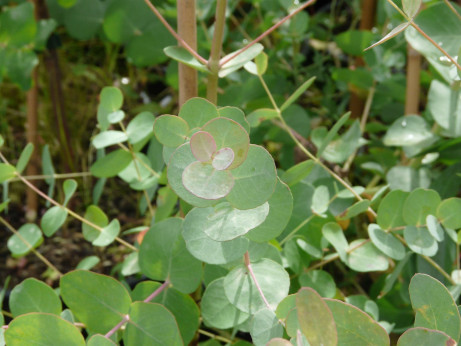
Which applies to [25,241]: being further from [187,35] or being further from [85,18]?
[85,18]

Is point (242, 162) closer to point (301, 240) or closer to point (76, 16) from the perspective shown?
point (301, 240)

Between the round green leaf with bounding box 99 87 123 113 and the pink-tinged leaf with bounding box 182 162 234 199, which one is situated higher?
the pink-tinged leaf with bounding box 182 162 234 199

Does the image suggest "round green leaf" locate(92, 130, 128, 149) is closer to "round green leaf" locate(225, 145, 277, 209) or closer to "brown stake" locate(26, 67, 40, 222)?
"round green leaf" locate(225, 145, 277, 209)

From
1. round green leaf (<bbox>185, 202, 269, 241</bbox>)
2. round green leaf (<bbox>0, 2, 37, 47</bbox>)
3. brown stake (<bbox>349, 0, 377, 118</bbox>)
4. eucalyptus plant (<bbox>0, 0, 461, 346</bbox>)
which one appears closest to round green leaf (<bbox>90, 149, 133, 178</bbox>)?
eucalyptus plant (<bbox>0, 0, 461, 346</bbox>)

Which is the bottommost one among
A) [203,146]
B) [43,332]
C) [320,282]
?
[320,282]

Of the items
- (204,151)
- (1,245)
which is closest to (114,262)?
(1,245)

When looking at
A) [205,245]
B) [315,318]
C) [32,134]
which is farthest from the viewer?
[32,134]

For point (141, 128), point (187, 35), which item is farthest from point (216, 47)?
point (141, 128)
